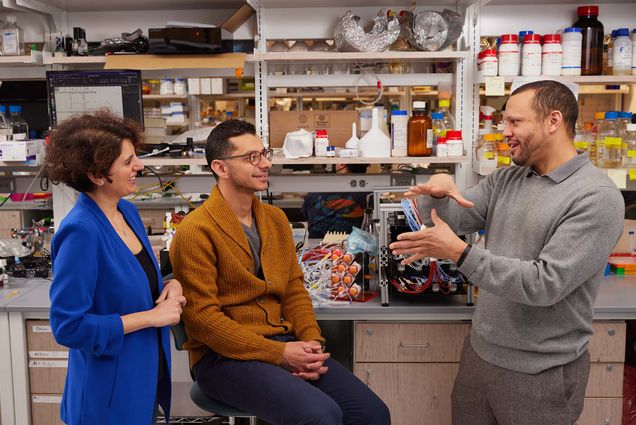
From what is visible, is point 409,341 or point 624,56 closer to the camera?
point 409,341

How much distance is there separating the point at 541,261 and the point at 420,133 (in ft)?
3.63

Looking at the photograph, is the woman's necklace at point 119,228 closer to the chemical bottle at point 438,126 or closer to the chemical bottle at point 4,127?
the chemical bottle at point 4,127

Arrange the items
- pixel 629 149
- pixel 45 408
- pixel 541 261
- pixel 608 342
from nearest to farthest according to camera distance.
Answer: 1. pixel 541 261
2. pixel 608 342
3. pixel 45 408
4. pixel 629 149

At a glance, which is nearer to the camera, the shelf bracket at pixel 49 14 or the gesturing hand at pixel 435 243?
the gesturing hand at pixel 435 243

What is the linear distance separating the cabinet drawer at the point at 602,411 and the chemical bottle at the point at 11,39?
275 cm

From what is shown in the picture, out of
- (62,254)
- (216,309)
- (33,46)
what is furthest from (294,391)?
(33,46)

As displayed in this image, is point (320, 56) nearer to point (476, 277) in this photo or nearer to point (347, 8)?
point (347, 8)

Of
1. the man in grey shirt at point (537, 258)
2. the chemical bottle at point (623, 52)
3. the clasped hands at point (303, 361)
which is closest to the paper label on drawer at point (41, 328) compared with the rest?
the clasped hands at point (303, 361)

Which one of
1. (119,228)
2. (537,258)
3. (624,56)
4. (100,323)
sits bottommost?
(100,323)

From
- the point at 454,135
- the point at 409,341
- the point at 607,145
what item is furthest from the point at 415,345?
the point at 607,145

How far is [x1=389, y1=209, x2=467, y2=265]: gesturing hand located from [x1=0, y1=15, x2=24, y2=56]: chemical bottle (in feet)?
6.51

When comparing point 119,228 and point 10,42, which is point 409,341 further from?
point 10,42

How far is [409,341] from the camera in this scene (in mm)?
2408

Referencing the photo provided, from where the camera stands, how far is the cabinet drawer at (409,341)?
2.40 m
